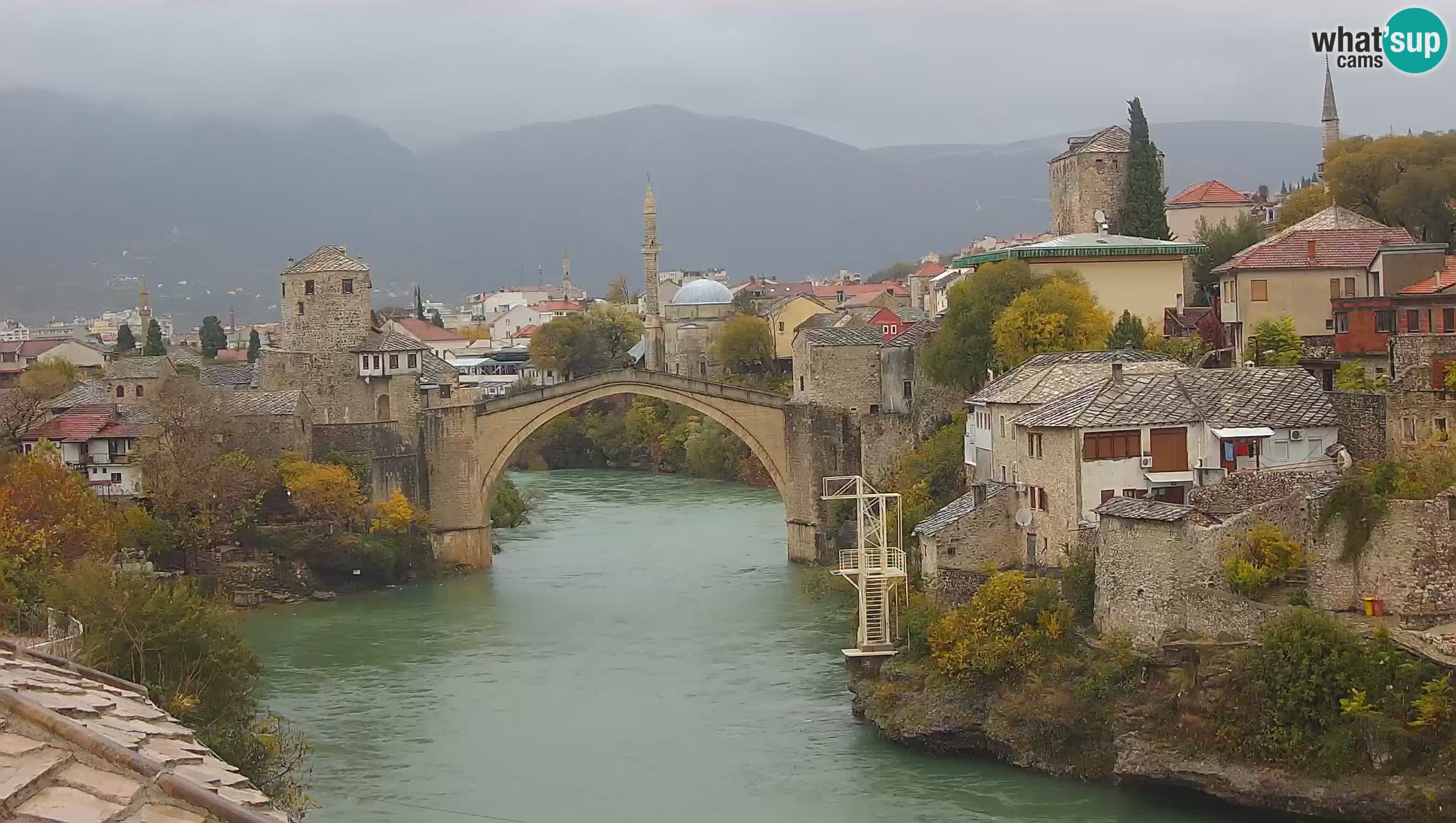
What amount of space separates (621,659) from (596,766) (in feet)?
25.6

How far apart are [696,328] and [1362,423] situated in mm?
58110

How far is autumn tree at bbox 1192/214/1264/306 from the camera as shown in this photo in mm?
48031

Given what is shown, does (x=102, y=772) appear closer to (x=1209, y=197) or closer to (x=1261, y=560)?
(x=1261, y=560)

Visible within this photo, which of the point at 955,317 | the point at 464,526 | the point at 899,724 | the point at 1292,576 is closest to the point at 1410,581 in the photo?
the point at 1292,576

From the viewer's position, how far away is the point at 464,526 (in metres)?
49.0

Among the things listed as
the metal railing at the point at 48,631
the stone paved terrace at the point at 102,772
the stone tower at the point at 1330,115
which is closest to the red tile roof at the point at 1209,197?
the stone tower at the point at 1330,115

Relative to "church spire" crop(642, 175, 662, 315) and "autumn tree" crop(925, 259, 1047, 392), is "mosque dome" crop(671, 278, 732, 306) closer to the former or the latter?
"church spire" crop(642, 175, 662, 315)

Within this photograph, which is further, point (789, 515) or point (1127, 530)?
point (789, 515)

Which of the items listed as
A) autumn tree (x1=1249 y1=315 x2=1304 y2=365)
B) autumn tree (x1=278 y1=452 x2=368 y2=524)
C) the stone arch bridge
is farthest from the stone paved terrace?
the stone arch bridge

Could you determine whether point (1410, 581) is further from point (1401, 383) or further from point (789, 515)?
point (789, 515)

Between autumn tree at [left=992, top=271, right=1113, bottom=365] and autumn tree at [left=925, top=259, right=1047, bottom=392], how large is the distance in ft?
2.72

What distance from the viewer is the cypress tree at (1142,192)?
50.3 metres

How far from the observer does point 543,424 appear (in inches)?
2014

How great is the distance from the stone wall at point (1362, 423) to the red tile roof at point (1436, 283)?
3.45 metres
